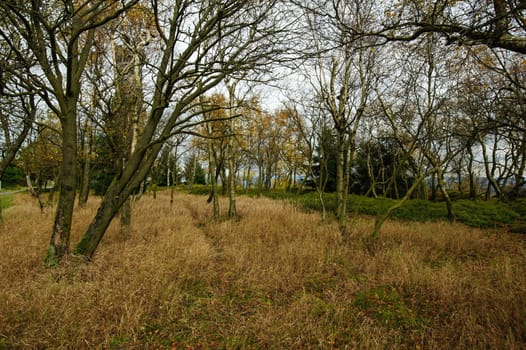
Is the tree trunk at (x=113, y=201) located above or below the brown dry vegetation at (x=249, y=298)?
above

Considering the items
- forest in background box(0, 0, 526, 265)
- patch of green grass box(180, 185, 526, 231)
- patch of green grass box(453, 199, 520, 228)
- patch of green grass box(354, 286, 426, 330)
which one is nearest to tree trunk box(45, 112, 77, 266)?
forest in background box(0, 0, 526, 265)

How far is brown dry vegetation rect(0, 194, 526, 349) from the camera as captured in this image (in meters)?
2.49

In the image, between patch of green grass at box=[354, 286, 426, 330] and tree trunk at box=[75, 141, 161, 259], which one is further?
tree trunk at box=[75, 141, 161, 259]

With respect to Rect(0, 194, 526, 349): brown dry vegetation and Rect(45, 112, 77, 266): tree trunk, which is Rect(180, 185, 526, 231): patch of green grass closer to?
Rect(0, 194, 526, 349): brown dry vegetation

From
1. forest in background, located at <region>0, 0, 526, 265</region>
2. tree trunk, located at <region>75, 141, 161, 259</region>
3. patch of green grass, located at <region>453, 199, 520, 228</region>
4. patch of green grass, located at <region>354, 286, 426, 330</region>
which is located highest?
forest in background, located at <region>0, 0, 526, 265</region>

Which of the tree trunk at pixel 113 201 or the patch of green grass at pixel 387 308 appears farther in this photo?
the tree trunk at pixel 113 201

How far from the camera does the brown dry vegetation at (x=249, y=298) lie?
8.18ft

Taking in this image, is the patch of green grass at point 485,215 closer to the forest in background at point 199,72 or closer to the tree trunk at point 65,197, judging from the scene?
the forest in background at point 199,72

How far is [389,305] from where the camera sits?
3.27 meters

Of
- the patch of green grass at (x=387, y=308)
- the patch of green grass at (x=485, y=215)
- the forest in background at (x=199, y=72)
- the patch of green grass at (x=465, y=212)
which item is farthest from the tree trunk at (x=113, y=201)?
the patch of green grass at (x=485, y=215)

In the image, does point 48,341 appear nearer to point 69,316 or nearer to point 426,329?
point 69,316

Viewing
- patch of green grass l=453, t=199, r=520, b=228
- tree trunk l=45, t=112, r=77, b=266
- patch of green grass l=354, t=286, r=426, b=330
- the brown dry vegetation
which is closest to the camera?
the brown dry vegetation

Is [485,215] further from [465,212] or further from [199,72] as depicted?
[199,72]

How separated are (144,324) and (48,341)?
2.76ft
